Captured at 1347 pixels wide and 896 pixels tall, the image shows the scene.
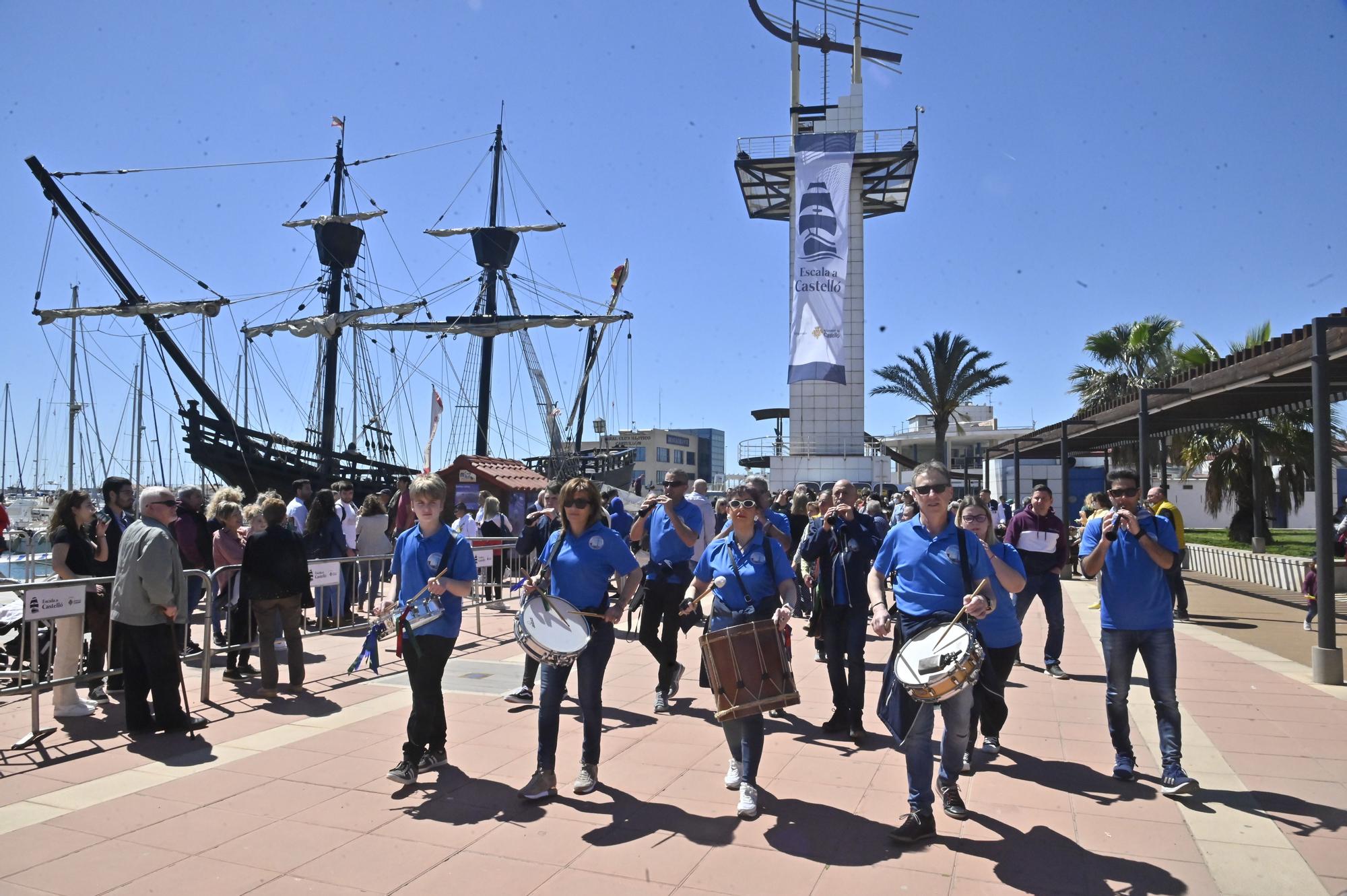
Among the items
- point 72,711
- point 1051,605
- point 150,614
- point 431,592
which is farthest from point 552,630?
point 1051,605

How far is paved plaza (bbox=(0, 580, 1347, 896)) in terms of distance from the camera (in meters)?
4.12

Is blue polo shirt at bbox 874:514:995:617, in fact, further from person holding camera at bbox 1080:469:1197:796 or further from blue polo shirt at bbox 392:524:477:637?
blue polo shirt at bbox 392:524:477:637

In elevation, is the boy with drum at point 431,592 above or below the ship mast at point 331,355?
below

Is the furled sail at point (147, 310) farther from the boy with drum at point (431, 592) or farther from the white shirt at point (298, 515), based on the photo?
the boy with drum at point (431, 592)

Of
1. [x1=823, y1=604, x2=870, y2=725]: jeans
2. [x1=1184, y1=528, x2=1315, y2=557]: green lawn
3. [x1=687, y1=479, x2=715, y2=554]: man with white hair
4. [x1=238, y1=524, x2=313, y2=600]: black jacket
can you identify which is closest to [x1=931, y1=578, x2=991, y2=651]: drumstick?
[x1=823, y1=604, x2=870, y2=725]: jeans

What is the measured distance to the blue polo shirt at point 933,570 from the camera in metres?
4.61

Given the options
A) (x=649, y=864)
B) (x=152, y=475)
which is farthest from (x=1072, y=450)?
(x=152, y=475)

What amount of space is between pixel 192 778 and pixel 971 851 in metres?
4.52

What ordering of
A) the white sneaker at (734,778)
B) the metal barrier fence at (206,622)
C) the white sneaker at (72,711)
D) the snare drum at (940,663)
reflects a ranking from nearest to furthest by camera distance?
the snare drum at (940,663) → the white sneaker at (734,778) → the metal barrier fence at (206,622) → the white sneaker at (72,711)

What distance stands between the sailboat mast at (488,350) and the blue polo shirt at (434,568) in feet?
122

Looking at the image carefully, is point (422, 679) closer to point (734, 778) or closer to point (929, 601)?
point (734, 778)

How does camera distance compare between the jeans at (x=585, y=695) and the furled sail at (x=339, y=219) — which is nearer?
the jeans at (x=585, y=695)

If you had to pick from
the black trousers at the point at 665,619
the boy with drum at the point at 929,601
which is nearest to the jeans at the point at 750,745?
the boy with drum at the point at 929,601

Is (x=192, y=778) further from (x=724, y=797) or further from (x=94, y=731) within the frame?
(x=724, y=797)
